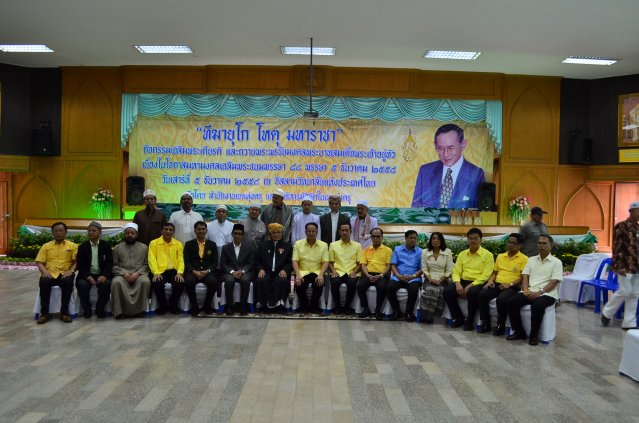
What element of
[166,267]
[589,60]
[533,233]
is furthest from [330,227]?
[589,60]

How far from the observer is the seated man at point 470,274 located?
18.1 ft

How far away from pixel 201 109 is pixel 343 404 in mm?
8097

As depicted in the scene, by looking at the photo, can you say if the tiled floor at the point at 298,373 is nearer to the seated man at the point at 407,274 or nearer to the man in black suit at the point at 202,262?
the seated man at the point at 407,274

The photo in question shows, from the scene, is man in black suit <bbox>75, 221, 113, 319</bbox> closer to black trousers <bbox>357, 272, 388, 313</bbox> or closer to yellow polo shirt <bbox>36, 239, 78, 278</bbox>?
yellow polo shirt <bbox>36, 239, 78, 278</bbox>

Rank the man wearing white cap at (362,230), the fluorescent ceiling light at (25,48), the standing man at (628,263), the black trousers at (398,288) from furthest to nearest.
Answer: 1. the fluorescent ceiling light at (25,48)
2. the man wearing white cap at (362,230)
3. the black trousers at (398,288)
4. the standing man at (628,263)

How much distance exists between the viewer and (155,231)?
20.7 ft

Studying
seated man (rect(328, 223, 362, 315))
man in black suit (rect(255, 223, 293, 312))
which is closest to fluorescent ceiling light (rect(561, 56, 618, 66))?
seated man (rect(328, 223, 362, 315))

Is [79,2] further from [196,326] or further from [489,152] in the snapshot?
[489,152]

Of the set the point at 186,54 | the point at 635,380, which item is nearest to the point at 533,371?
the point at 635,380

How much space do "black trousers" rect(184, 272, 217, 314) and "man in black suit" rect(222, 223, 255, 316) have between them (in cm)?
15

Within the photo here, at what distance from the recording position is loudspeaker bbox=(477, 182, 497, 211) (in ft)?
33.1

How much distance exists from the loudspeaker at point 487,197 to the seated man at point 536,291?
498 cm

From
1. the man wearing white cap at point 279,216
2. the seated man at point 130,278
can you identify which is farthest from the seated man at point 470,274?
the seated man at point 130,278

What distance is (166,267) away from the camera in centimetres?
593
